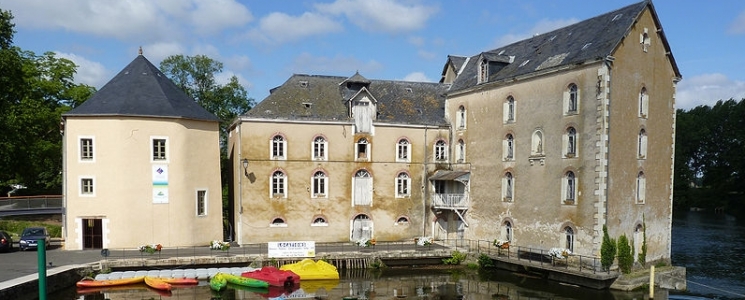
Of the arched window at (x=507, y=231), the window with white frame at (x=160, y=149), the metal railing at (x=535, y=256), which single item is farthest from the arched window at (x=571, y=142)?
the window with white frame at (x=160, y=149)

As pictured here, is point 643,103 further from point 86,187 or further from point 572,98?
point 86,187

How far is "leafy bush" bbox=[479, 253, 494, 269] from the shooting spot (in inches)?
1073

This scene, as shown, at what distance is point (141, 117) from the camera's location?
27.0 m

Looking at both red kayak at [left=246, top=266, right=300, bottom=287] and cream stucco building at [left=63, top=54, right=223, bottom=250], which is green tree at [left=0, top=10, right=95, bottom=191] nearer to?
cream stucco building at [left=63, top=54, right=223, bottom=250]

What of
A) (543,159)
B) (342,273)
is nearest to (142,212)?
(342,273)

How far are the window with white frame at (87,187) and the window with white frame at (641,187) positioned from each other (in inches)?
1093

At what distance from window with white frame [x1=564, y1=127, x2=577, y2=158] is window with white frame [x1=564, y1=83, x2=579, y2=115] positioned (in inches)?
34.8

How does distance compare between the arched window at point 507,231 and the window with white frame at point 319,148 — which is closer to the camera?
the arched window at point 507,231

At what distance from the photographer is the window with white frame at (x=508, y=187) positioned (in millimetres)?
27984

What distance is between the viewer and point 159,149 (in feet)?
90.2

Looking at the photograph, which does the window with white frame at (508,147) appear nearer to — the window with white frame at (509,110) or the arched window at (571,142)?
the window with white frame at (509,110)

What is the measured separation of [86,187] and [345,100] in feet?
49.7

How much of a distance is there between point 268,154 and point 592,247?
58.4 feet

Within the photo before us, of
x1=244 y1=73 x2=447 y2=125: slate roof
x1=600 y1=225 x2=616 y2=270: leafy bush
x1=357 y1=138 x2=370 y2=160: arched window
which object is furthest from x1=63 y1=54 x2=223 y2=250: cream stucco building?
x1=600 y1=225 x2=616 y2=270: leafy bush
